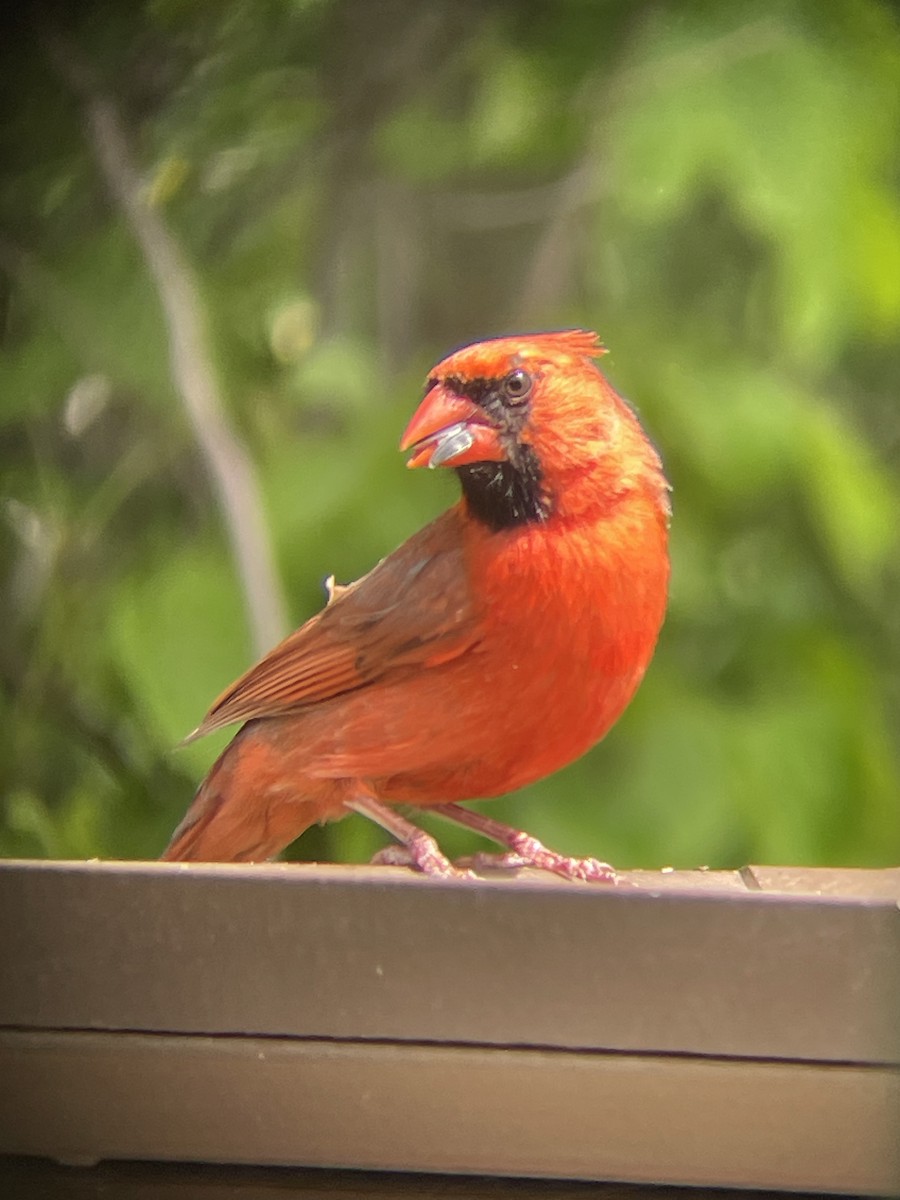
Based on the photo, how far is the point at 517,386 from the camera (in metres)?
1.09

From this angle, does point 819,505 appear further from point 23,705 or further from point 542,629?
point 23,705

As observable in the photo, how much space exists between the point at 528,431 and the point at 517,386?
3 cm

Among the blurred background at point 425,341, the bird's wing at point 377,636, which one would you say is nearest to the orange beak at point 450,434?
the bird's wing at point 377,636

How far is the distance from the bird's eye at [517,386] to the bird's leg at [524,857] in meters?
0.35

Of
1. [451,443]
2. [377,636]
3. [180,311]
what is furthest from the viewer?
[180,311]

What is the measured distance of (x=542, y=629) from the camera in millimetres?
1130

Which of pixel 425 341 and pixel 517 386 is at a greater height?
pixel 425 341

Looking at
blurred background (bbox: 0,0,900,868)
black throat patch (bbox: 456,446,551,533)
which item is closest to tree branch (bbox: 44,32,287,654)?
blurred background (bbox: 0,0,900,868)

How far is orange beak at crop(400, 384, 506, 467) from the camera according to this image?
42.1 inches

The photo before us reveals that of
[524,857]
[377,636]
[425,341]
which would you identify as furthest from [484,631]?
[425,341]

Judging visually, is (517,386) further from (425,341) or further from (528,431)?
(425,341)

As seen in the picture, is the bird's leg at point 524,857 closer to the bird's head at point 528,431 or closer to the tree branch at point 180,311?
the bird's head at point 528,431

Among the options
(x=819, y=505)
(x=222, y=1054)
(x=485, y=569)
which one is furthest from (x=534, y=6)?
(x=222, y=1054)

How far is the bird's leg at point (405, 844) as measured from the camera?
115 centimetres
